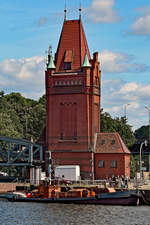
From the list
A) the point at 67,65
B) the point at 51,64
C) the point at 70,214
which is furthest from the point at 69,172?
the point at 70,214

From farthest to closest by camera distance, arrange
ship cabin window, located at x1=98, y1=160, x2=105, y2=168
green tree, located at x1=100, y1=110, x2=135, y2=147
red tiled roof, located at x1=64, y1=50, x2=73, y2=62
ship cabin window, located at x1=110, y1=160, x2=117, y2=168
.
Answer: green tree, located at x1=100, y1=110, x2=135, y2=147
red tiled roof, located at x1=64, y1=50, x2=73, y2=62
ship cabin window, located at x1=98, y1=160, x2=105, y2=168
ship cabin window, located at x1=110, y1=160, x2=117, y2=168

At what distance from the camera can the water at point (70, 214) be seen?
56812 millimetres

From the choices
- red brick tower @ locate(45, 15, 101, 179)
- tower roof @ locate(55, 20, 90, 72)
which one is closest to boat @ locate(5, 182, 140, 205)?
red brick tower @ locate(45, 15, 101, 179)

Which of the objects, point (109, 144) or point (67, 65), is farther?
point (67, 65)

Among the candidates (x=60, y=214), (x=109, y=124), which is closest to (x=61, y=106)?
(x=60, y=214)

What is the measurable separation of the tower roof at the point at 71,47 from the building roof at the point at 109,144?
467 inches

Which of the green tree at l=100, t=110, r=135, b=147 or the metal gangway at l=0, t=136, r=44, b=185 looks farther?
the green tree at l=100, t=110, r=135, b=147

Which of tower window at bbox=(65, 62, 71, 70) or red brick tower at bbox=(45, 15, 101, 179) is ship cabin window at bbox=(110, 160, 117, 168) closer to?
red brick tower at bbox=(45, 15, 101, 179)

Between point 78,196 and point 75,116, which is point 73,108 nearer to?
point 75,116

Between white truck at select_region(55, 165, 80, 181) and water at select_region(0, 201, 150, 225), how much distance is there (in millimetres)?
16983

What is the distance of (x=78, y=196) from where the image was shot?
7362cm

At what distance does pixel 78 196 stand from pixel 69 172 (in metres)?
16.4

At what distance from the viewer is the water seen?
2237 inches

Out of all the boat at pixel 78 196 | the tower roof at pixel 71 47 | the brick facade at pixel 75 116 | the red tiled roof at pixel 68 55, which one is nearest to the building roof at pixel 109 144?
the brick facade at pixel 75 116
